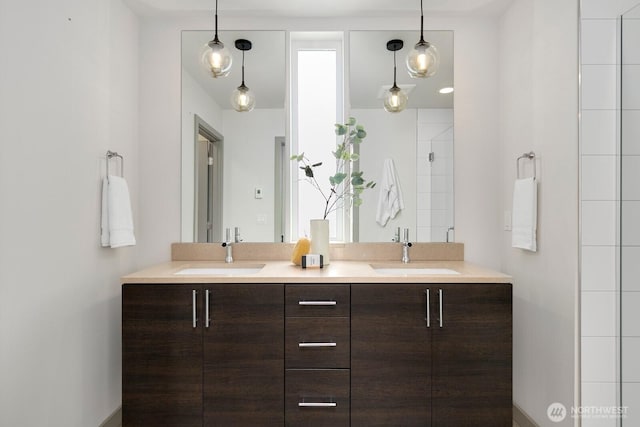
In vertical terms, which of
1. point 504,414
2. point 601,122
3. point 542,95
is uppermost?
point 542,95

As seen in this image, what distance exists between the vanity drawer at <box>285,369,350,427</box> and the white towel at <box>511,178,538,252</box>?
3.76 ft

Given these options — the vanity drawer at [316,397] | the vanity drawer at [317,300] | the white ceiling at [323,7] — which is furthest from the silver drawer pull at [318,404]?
the white ceiling at [323,7]

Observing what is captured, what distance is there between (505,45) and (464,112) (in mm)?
453

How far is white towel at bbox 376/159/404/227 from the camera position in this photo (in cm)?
238

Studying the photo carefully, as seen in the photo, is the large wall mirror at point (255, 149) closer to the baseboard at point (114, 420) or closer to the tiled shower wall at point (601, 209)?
the tiled shower wall at point (601, 209)

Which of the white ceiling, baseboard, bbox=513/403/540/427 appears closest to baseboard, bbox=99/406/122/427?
baseboard, bbox=513/403/540/427

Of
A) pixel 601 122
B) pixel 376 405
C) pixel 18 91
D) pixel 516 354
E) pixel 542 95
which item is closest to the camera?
pixel 18 91

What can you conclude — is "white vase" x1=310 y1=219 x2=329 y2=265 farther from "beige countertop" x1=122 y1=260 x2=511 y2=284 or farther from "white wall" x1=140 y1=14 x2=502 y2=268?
"white wall" x1=140 y1=14 x2=502 y2=268

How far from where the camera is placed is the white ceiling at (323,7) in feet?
7.27

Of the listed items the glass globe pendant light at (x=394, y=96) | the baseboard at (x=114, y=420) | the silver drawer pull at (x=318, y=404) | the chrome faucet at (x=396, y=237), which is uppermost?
the glass globe pendant light at (x=394, y=96)

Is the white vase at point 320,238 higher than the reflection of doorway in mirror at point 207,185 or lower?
lower

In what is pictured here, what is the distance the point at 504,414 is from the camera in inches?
67.5

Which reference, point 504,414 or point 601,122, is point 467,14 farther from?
point 504,414

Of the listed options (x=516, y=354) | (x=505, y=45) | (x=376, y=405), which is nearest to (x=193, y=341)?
(x=376, y=405)
